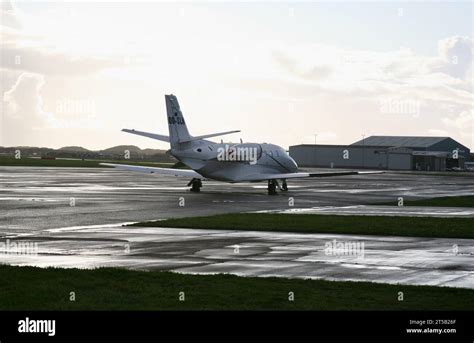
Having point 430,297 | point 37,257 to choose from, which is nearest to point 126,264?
point 37,257

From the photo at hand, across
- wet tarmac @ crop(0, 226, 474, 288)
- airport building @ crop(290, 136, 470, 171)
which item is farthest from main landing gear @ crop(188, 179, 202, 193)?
airport building @ crop(290, 136, 470, 171)

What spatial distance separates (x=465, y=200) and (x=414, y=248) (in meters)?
31.4

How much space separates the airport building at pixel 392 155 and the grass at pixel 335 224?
5284 inches

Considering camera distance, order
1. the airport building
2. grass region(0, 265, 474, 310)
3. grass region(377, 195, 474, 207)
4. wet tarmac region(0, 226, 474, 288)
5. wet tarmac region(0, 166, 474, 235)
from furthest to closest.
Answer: the airport building < grass region(377, 195, 474, 207) < wet tarmac region(0, 166, 474, 235) < wet tarmac region(0, 226, 474, 288) < grass region(0, 265, 474, 310)

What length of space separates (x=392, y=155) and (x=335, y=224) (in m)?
140

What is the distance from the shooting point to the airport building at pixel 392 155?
559 feet

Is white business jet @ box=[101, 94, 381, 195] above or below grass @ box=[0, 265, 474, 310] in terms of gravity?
above

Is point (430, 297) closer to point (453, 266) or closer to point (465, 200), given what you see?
point (453, 266)

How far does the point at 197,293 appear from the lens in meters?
16.7

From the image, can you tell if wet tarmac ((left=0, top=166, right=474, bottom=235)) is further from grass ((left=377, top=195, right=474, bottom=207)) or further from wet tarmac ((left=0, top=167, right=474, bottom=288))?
grass ((left=377, top=195, right=474, bottom=207))

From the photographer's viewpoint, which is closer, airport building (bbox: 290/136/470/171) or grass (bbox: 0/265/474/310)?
grass (bbox: 0/265/474/310)

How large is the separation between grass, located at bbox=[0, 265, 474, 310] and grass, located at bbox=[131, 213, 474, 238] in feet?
42.6

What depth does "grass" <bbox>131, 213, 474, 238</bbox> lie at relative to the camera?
31125 millimetres

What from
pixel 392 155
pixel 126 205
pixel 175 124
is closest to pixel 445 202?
pixel 175 124
